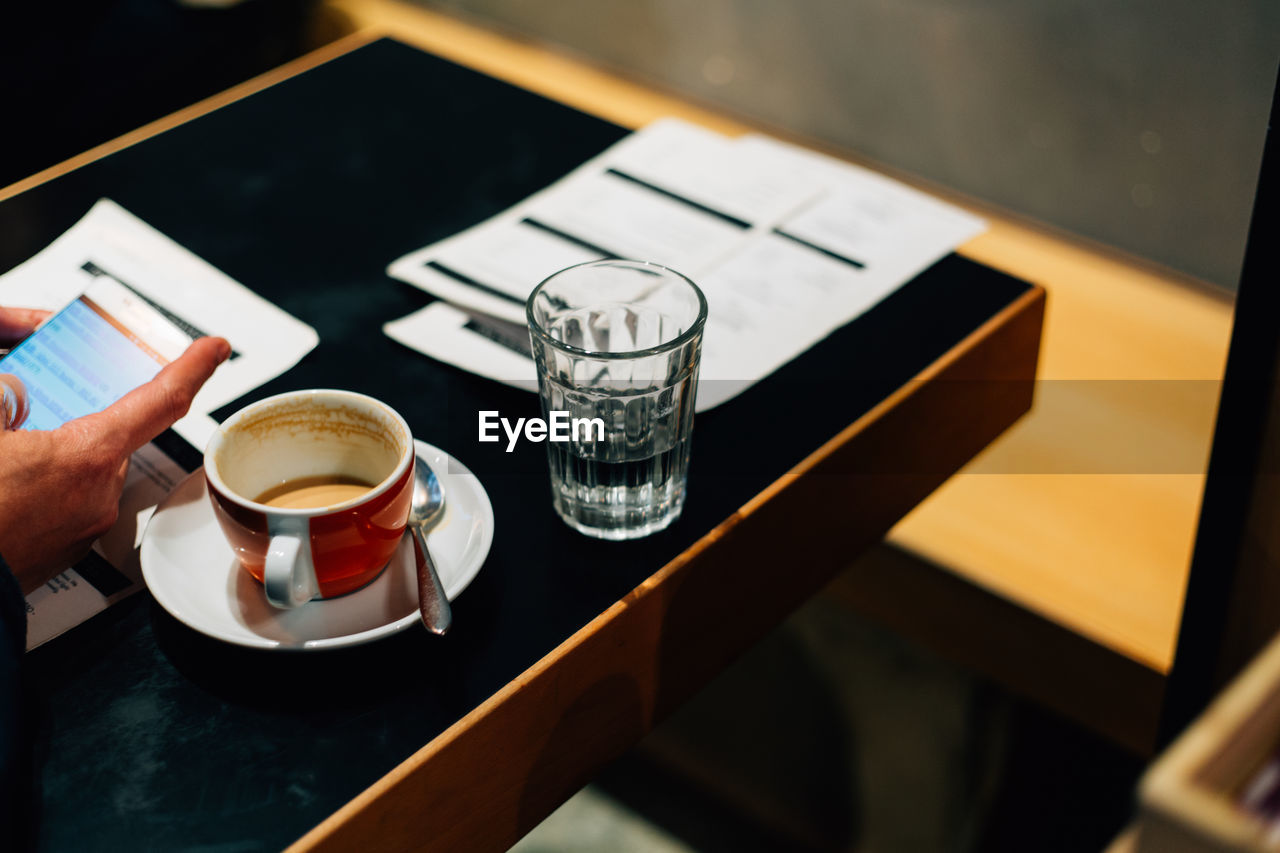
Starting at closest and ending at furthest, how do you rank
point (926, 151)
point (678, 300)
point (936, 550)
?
point (678, 300)
point (936, 550)
point (926, 151)

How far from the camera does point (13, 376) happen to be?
69cm

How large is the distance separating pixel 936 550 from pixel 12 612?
0.83 metres

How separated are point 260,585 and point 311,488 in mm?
59

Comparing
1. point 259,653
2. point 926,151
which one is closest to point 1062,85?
point 926,151

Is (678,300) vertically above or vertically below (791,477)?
above

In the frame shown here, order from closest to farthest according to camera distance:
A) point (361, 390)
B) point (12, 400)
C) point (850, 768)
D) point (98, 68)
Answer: point (12, 400)
point (361, 390)
point (850, 768)
point (98, 68)

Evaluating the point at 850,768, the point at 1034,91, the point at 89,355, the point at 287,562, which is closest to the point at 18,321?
the point at 89,355

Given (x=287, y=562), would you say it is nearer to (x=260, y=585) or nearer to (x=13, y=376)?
(x=260, y=585)

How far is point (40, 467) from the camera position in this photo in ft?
2.05

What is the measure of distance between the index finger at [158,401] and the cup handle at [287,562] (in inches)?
5.1

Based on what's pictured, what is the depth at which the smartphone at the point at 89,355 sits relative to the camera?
718 mm

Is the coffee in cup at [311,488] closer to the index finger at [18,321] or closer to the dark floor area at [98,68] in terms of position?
the index finger at [18,321]

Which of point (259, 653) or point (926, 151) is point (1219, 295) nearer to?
point (926, 151)

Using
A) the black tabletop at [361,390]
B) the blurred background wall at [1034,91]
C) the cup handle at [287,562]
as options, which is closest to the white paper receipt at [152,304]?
the black tabletop at [361,390]
